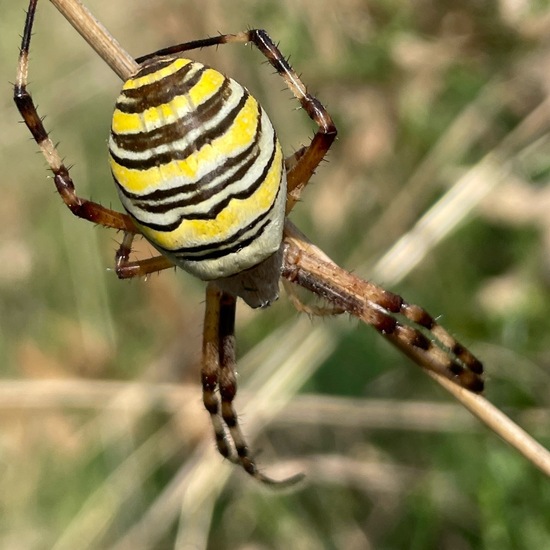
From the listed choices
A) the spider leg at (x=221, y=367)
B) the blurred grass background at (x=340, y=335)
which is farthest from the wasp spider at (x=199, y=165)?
the blurred grass background at (x=340, y=335)

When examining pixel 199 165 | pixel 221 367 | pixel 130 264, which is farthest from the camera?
pixel 221 367

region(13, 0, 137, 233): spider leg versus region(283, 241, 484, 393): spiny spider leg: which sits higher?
region(13, 0, 137, 233): spider leg

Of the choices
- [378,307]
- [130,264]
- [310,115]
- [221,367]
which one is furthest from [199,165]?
[221,367]

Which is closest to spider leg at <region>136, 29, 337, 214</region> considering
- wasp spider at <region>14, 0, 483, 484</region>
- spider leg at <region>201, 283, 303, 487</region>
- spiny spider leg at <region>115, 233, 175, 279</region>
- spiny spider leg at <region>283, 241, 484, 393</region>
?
wasp spider at <region>14, 0, 483, 484</region>

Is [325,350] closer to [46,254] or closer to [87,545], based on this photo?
[87,545]

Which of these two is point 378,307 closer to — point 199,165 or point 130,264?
point 130,264

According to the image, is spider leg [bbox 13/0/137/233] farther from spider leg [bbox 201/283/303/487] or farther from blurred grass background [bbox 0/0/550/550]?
blurred grass background [bbox 0/0/550/550]
